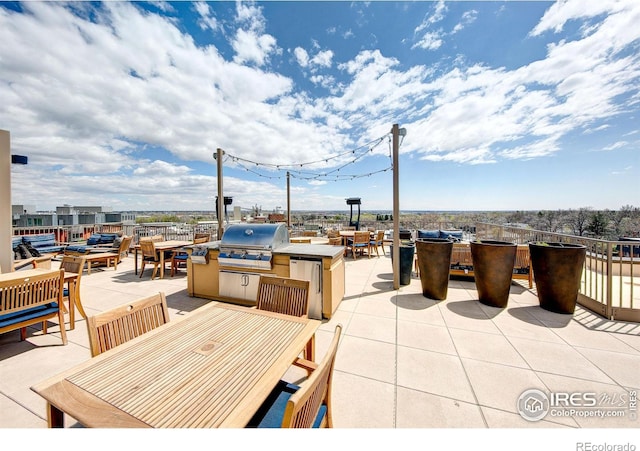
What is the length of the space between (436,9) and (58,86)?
27.3 ft

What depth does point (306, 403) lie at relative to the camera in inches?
35.3

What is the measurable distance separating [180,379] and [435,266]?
393 cm

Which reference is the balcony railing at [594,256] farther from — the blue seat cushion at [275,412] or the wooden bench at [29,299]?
the wooden bench at [29,299]

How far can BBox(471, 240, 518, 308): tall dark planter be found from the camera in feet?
11.7

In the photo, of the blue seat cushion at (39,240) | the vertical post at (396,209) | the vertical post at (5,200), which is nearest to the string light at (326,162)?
the vertical post at (396,209)

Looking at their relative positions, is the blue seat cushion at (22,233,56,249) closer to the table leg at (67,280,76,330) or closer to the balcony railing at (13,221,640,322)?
the balcony railing at (13,221,640,322)

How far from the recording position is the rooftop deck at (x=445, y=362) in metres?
1.72

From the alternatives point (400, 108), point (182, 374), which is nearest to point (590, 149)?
point (400, 108)

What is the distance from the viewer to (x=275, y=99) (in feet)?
25.4

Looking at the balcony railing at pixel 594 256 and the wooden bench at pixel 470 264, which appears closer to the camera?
the balcony railing at pixel 594 256

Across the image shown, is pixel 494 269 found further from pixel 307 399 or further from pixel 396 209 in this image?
pixel 307 399

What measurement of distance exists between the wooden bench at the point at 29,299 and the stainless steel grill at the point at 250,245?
1842 millimetres

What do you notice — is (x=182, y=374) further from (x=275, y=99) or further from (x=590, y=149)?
(x=590, y=149)

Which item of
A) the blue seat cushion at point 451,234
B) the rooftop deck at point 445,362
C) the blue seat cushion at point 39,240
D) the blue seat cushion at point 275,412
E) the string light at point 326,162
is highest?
→ the string light at point 326,162
